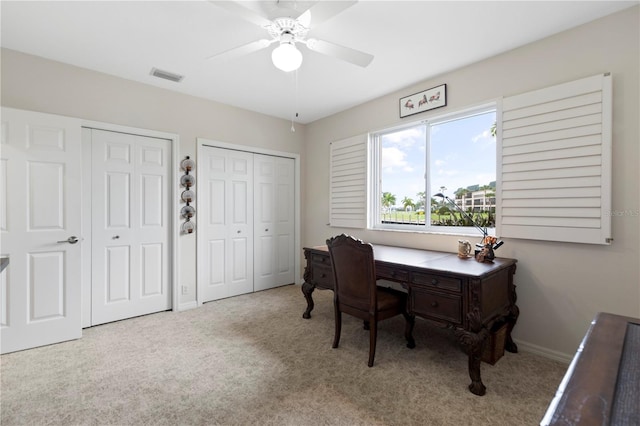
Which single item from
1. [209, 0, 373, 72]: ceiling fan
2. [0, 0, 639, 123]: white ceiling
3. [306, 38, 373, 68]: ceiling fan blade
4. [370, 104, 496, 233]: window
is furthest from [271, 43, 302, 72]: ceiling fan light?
[370, 104, 496, 233]: window

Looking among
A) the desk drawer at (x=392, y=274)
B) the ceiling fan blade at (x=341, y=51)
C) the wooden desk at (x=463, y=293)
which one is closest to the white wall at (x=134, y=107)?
the ceiling fan blade at (x=341, y=51)

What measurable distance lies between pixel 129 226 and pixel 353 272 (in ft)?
8.13

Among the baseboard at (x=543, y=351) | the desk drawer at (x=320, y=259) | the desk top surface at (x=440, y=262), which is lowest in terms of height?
the baseboard at (x=543, y=351)

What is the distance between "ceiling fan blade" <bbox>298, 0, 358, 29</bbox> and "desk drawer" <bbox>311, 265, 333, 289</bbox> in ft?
6.86

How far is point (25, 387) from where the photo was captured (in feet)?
6.31

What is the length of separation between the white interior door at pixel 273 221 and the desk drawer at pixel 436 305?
2557mm

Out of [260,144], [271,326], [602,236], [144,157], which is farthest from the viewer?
[260,144]

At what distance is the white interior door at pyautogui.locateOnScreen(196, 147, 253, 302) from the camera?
12.0 feet

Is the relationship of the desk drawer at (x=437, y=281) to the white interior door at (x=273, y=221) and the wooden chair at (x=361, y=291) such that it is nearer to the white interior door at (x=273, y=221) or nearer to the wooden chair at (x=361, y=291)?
the wooden chair at (x=361, y=291)

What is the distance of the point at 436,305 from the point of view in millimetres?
2084

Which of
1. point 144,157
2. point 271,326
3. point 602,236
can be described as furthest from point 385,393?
point 144,157

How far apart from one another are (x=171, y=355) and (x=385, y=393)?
1698mm

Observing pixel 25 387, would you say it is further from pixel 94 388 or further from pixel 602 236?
pixel 602 236

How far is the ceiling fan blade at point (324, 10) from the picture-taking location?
151 centimetres
